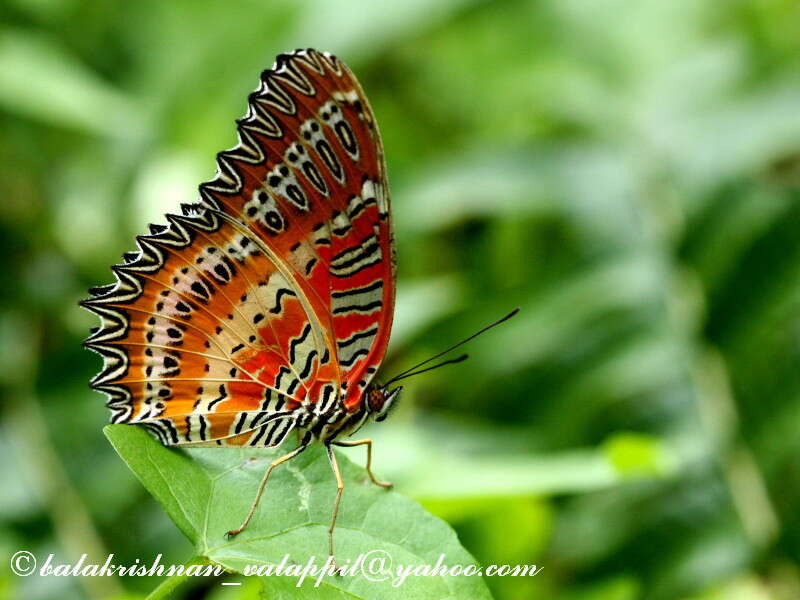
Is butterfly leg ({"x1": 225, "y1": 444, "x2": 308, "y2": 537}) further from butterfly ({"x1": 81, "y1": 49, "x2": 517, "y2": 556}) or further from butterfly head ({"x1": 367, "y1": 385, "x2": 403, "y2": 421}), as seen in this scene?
butterfly head ({"x1": 367, "y1": 385, "x2": 403, "y2": 421})

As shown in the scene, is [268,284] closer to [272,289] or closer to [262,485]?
[272,289]

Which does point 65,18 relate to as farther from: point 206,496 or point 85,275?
point 206,496

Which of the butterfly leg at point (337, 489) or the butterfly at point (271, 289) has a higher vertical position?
the butterfly at point (271, 289)

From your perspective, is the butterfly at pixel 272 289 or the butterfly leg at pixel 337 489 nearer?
the butterfly leg at pixel 337 489

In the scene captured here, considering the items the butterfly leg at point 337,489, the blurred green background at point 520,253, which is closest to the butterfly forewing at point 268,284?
the butterfly leg at point 337,489

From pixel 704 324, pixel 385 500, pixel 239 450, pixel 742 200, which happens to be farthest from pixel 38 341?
pixel 742 200

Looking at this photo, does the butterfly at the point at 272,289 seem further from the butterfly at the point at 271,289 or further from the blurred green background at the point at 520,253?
the blurred green background at the point at 520,253
